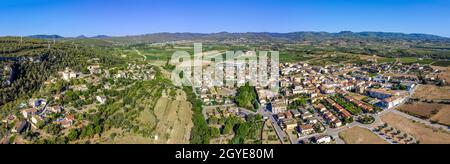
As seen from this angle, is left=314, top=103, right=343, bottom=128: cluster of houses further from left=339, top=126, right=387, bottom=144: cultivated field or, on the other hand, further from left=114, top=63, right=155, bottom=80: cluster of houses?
left=114, top=63, right=155, bottom=80: cluster of houses

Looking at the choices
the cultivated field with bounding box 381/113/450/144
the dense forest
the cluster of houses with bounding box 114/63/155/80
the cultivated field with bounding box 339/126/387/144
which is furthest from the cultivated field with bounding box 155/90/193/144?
the cultivated field with bounding box 381/113/450/144

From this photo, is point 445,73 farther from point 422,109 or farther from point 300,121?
point 300,121

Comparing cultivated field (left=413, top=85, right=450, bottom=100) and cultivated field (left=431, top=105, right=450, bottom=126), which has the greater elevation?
cultivated field (left=413, top=85, right=450, bottom=100)

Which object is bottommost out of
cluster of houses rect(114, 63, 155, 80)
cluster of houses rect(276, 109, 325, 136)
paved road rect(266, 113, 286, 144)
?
paved road rect(266, 113, 286, 144)

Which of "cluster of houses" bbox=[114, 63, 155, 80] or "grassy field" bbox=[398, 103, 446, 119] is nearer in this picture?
"grassy field" bbox=[398, 103, 446, 119]

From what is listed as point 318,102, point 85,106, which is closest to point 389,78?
A: point 318,102

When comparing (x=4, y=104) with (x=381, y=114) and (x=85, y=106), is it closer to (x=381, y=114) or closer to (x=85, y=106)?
(x=85, y=106)

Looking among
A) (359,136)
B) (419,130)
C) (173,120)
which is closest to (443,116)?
(419,130)

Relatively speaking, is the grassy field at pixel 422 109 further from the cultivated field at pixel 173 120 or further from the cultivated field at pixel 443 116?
the cultivated field at pixel 173 120

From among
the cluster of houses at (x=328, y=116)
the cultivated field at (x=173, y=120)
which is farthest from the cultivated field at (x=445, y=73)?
the cultivated field at (x=173, y=120)
